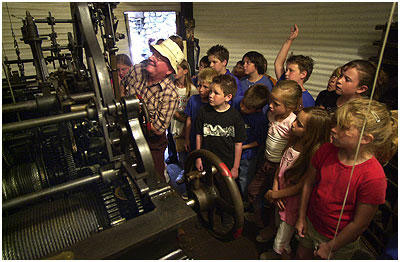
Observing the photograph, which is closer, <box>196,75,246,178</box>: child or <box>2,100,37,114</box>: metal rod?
<box>2,100,37,114</box>: metal rod

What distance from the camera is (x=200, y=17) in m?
6.28

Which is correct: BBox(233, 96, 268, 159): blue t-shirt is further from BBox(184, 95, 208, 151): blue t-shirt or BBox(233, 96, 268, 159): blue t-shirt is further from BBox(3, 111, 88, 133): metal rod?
BBox(3, 111, 88, 133): metal rod

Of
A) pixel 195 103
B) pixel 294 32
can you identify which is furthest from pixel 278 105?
pixel 294 32

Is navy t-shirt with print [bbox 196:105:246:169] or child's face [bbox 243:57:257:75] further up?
child's face [bbox 243:57:257:75]

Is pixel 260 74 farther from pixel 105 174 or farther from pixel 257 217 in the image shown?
pixel 105 174

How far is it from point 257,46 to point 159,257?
493cm

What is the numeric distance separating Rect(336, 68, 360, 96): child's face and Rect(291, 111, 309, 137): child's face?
21.1 inches

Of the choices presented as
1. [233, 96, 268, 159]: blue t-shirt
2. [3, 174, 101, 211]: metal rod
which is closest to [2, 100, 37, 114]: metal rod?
[3, 174, 101, 211]: metal rod

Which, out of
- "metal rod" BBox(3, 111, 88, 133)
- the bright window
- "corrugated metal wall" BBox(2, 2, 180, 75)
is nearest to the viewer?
"metal rod" BBox(3, 111, 88, 133)

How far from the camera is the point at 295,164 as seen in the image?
6.59 feet

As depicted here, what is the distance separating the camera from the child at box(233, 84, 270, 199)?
2674 millimetres

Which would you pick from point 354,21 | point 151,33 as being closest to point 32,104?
point 354,21

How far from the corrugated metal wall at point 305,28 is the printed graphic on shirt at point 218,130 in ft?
8.82

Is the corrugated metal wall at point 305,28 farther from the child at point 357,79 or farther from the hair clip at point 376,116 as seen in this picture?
the hair clip at point 376,116
